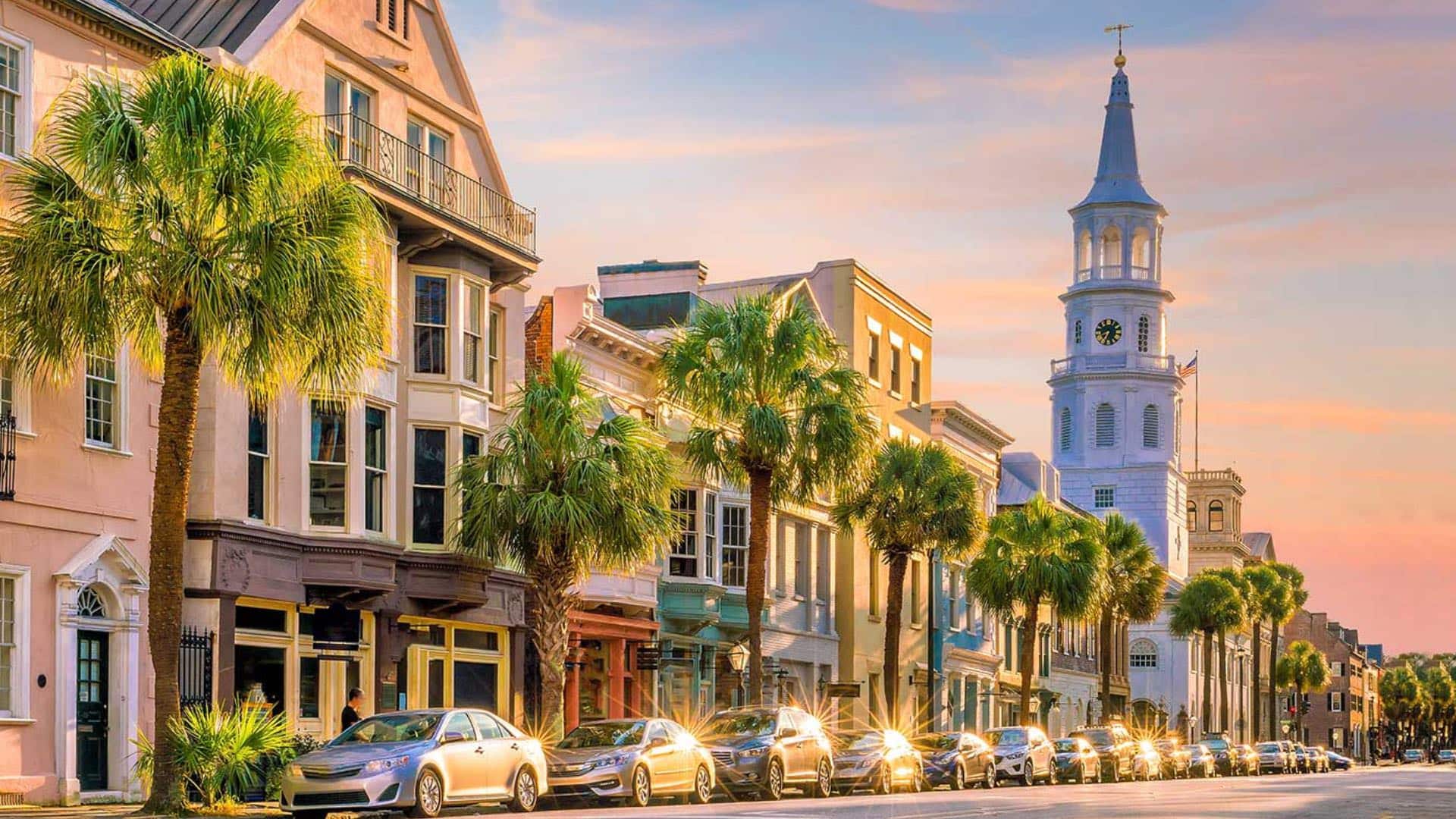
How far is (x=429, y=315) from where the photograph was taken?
36438mm

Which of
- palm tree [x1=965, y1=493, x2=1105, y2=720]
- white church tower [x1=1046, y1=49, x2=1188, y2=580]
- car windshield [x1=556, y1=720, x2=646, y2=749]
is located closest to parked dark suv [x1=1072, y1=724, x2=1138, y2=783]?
palm tree [x1=965, y1=493, x2=1105, y2=720]

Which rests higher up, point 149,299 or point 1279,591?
point 149,299

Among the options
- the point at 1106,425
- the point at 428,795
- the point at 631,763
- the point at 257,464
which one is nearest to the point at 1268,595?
the point at 1106,425

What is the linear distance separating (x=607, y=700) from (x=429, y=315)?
11.9 metres

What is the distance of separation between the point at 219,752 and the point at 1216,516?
139m

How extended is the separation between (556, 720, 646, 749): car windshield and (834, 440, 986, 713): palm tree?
21343mm

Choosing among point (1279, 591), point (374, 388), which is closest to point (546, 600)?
point (374, 388)

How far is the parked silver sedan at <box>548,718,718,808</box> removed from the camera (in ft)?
95.3

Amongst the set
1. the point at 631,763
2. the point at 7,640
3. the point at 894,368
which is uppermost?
the point at 894,368

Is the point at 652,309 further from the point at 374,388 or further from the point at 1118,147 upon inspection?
the point at 1118,147

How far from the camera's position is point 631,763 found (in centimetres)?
2922

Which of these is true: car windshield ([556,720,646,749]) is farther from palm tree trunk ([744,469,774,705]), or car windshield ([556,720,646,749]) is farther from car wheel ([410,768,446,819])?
palm tree trunk ([744,469,774,705])

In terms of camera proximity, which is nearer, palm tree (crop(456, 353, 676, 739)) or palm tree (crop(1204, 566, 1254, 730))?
palm tree (crop(456, 353, 676, 739))

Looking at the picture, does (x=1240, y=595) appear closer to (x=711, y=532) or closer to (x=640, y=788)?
(x=711, y=532)
